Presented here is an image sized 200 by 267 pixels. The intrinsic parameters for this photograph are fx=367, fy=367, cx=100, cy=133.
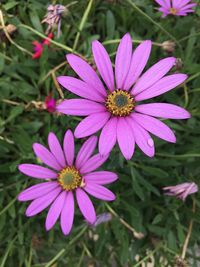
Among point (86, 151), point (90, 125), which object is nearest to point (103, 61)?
point (90, 125)

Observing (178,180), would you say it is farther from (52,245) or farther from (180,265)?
(52,245)

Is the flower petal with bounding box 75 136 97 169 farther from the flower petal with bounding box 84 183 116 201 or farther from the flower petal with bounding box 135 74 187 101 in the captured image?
the flower petal with bounding box 135 74 187 101

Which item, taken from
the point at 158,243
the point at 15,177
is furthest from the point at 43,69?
the point at 158,243

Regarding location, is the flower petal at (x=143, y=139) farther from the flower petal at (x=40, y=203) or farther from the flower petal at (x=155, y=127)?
the flower petal at (x=40, y=203)

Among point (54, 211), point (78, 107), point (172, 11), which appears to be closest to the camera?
point (78, 107)

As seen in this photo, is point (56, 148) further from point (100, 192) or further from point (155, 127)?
point (155, 127)
